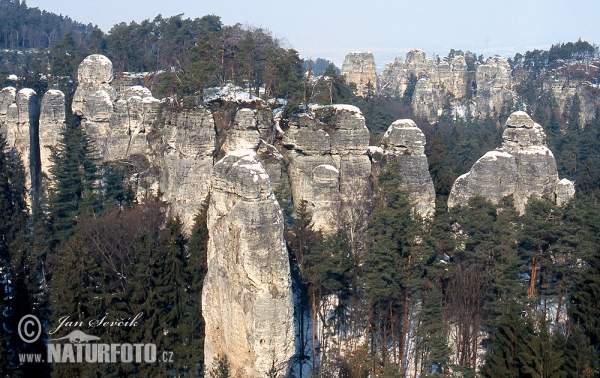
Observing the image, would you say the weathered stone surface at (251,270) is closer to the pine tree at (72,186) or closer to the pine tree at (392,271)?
the pine tree at (392,271)

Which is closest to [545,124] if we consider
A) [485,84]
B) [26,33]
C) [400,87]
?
[485,84]

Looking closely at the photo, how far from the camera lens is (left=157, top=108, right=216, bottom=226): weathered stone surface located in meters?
25.7

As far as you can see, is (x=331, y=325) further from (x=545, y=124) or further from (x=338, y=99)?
(x=545, y=124)

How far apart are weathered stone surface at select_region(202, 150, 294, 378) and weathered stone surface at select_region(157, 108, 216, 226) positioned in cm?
997

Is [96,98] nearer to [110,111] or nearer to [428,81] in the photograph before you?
[110,111]

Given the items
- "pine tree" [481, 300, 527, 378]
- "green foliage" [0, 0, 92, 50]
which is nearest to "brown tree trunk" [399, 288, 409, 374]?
"pine tree" [481, 300, 527, 378]

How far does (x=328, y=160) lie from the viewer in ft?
86.7

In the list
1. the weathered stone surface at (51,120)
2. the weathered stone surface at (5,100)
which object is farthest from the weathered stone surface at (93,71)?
the weathered stone surface at (5,100)

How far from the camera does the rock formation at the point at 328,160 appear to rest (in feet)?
84.9

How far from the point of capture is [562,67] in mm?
69688

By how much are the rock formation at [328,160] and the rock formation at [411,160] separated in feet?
3.29

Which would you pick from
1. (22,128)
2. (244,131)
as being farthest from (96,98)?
(244,131)

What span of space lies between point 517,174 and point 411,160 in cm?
477

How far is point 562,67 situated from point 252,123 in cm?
5474
